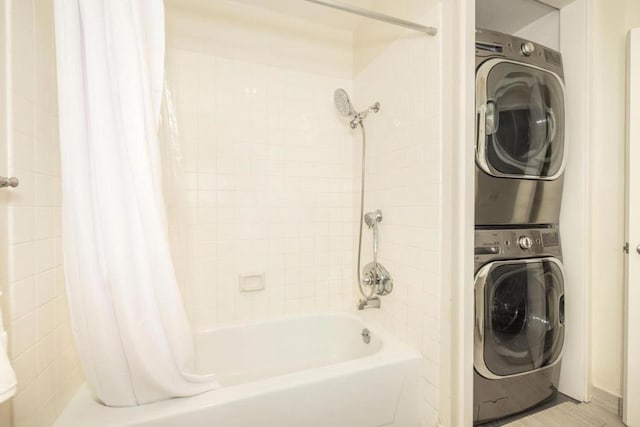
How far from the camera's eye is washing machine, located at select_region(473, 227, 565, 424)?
1.32 meters

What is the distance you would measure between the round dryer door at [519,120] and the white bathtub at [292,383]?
107 cm

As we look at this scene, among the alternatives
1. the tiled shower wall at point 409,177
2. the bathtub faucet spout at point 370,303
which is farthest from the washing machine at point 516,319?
the bathtub faucet spout at point 370,303

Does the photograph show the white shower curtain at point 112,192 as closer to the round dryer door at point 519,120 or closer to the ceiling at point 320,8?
the ceiling at point 320,8

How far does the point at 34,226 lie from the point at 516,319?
206cm

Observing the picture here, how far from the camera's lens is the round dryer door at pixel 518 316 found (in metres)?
1.32

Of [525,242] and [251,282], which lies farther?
[251,282]

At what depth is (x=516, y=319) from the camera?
55.5 inches

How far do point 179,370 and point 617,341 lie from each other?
6.76 ft

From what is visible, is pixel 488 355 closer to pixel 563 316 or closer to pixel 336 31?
pixel 563 316

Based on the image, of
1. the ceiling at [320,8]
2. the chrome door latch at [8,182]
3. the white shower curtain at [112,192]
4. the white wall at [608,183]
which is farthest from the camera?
the ceiling at [320,8]

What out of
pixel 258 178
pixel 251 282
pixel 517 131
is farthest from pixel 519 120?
pixel 251 282

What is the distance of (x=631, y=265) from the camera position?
50.8 inches

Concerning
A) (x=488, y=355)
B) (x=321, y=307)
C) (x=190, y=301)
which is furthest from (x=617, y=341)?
(x=190, y=301)

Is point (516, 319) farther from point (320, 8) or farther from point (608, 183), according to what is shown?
point (320, 8)
